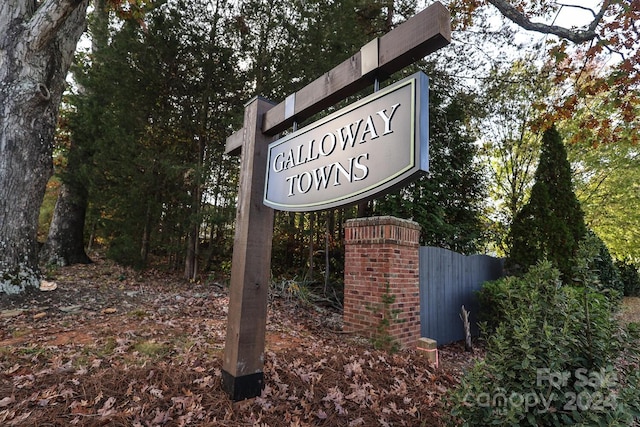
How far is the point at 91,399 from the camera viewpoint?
85.5 inches

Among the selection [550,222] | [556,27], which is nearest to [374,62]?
[556,27]

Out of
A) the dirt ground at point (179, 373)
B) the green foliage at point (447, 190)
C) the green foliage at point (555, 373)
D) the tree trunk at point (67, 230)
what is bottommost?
the dirt ground at point (179, 373)

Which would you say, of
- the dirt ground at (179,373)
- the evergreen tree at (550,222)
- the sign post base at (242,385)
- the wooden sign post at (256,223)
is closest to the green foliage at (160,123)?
the dirt ground at (179,373)

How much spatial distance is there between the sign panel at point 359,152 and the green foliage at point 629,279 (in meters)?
15.9

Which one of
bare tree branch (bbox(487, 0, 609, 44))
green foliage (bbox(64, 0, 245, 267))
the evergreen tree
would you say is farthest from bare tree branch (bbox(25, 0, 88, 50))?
the evergreen tree

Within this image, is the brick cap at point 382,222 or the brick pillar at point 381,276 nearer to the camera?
the brick pillar at point 381,276

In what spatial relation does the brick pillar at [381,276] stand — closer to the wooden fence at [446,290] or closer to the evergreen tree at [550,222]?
the wooden fence at [446,290]

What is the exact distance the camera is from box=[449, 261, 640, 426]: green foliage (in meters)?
1.57

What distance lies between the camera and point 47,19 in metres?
5.02

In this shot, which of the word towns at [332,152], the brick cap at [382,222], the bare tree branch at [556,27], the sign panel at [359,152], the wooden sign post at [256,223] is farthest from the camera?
the bare tree branch at [556,27]

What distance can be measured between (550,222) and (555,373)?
259 inches

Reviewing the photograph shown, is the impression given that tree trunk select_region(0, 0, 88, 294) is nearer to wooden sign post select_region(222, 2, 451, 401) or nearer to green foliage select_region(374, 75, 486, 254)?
wooden sign post select_region(222, 2, 451, 401)

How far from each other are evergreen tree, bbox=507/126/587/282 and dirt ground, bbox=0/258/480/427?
10.2ft

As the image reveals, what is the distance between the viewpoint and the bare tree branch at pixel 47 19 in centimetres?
499
